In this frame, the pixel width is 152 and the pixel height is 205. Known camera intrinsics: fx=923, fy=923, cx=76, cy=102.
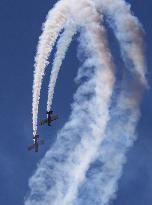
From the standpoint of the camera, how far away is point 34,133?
101 meters

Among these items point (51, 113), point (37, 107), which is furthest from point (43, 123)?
point (37, 107)

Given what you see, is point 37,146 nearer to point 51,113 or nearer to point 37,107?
point 51,113

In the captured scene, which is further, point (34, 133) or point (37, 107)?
point (34, 133)

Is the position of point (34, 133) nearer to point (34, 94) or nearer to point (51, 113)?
point (51, 113)

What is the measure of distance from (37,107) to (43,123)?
1023 cm

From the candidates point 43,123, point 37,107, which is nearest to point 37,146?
point 43,123

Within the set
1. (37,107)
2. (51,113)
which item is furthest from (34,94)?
(51,113)

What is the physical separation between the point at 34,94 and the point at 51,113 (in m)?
9.15

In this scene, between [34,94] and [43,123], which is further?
[43,123]

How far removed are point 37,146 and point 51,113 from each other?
229 inches

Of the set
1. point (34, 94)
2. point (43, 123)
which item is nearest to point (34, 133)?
point (43, 123)

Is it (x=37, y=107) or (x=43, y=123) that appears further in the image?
(x=43, y=123)

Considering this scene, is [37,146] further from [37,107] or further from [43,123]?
[37,107]

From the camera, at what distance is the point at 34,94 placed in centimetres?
9188
